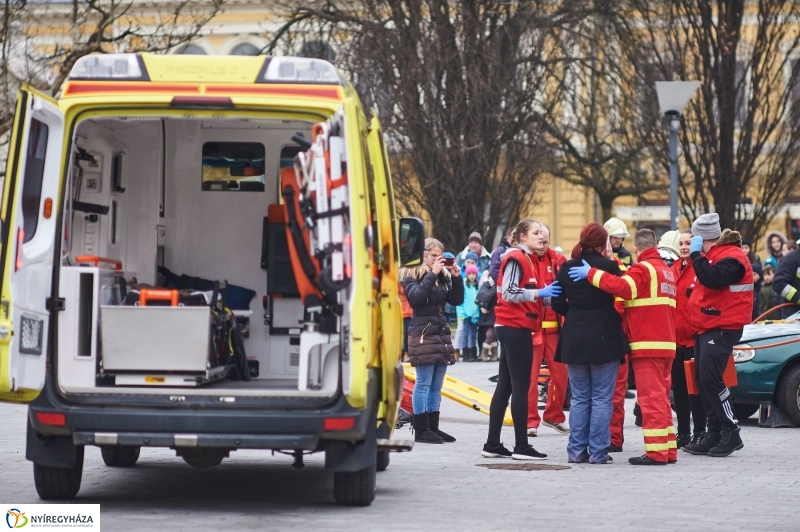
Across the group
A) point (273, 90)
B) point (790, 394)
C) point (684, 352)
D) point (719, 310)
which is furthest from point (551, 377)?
point (273, 90)

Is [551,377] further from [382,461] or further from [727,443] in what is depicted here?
[382,461]

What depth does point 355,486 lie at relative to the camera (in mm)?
8641

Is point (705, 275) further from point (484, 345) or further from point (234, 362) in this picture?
point (484, 345)

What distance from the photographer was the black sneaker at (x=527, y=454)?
445 inches

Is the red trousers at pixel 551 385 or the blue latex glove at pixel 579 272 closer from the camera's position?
the blue latex glove at pixel 579 272

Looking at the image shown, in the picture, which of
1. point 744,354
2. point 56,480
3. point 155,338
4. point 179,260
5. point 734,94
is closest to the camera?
point 155,338

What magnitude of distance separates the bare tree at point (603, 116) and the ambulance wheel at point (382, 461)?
17282 mm

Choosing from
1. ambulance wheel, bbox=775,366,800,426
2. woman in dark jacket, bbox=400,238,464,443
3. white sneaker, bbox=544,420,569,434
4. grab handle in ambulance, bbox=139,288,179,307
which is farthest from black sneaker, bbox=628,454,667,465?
grab handle in ambulance, bbox=139,288,179,307

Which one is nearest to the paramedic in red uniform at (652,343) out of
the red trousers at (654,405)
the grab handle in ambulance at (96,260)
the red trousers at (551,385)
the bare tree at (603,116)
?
the red trousers at (654,405)

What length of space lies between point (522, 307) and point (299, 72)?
3.42 metres

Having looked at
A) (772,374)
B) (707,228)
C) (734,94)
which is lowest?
(772,374)

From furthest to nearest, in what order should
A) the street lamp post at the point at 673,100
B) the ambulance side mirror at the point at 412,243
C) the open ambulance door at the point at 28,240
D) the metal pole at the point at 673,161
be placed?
1. the metal pole at the point at 673,161
2. the street lamp post at the point at 673,100
3. the ambulance side mirror at the point at 412,243
4. the open ambulance door at the point at 28,240

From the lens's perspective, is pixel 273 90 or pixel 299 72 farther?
pixel 299 72

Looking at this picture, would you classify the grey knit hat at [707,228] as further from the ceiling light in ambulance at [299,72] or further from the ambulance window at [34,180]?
the ambulance window at [34,180]
